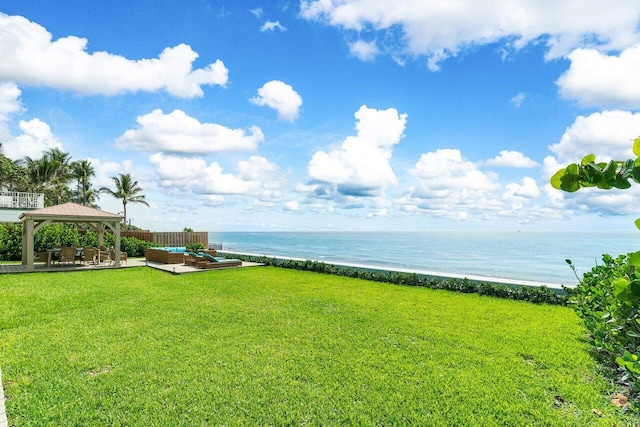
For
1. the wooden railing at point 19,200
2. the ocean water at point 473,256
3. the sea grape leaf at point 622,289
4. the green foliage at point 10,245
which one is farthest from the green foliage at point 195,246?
the sea grape leaf at point 622,289

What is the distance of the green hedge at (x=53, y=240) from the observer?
60.5 feet

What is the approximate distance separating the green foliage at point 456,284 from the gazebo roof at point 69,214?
955 centimetres

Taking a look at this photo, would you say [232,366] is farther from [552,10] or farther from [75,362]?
[552,10]

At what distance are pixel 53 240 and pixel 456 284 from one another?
71.6ft

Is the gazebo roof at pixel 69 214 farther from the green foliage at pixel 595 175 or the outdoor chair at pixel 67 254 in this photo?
the green foliage at pixel 595 175

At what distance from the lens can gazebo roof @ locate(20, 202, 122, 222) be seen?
14048 mm

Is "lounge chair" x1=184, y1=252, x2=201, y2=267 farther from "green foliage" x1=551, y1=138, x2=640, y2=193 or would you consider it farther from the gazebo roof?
"green foliage" x1=551, y1=138, x2=640, y2=193

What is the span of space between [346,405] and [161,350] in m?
3.32

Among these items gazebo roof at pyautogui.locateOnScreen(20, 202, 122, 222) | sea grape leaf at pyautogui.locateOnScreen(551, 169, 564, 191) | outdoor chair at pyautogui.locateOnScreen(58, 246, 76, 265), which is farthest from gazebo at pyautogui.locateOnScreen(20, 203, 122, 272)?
sea grape leaf at pyautogui.locateOnScreen(551, 169, 564, 191)

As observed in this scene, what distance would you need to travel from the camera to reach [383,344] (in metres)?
5.96

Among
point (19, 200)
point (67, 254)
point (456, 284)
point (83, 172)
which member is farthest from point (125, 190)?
point (456, 284)

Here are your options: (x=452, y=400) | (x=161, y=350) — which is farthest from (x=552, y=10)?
(x=161, y=350)

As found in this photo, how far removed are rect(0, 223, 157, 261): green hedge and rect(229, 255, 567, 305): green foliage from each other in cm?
1238

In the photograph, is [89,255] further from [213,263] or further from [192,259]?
[213,263]
